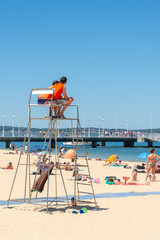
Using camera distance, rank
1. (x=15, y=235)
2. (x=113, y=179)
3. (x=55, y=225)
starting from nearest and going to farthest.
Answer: (x=15, y=235) < (x=55, y=225) < (x=113, y=179)

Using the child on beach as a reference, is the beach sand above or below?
below

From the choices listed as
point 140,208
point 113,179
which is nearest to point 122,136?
point 113,179

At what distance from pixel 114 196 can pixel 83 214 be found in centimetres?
297

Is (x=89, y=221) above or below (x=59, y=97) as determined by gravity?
below

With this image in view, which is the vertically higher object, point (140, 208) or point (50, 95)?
point (50, 95)

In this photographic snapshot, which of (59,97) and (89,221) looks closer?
(89,221)

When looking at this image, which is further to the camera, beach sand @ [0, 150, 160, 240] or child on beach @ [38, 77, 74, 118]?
child on beach @ [38, 77, 74, 118]

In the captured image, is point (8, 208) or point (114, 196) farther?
point (114, 196)

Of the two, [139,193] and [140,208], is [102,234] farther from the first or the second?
[139,193]

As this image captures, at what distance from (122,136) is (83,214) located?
3414 inches

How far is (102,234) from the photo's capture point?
705 centimetres

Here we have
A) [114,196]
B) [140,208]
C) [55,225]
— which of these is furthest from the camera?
[114,196]

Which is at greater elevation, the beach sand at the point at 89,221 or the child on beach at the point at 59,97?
the child on beach at the point at 59,97

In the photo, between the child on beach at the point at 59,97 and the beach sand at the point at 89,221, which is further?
the child on beach at the point at 59,97
